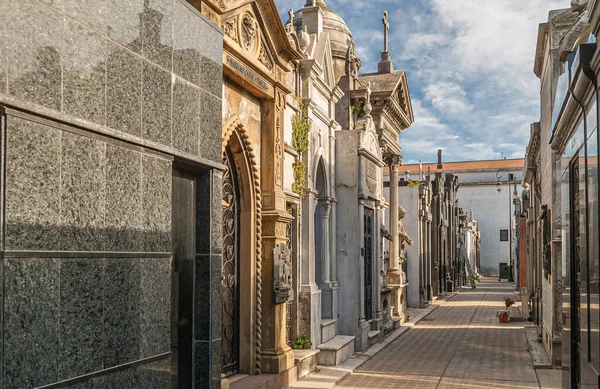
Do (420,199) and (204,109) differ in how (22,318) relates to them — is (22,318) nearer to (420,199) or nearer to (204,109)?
(204,109)

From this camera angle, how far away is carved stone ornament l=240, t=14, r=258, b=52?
7922mm

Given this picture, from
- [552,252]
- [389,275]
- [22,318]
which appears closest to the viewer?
[22,318]

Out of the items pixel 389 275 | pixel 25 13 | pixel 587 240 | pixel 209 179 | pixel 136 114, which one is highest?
pixel 25 13

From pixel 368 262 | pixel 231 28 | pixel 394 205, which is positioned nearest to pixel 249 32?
pixel 231 28

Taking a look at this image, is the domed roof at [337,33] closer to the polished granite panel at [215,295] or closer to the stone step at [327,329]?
the stone step at [327,329]

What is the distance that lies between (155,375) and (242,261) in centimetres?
405

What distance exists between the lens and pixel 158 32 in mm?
4695

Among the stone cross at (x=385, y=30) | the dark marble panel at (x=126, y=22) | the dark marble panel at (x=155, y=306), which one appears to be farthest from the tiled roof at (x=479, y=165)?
the dark marble panel at (x=126, y=22)

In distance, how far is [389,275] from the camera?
20.2 m

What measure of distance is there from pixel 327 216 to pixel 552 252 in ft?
13.5

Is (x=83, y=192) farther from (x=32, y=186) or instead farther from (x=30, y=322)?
(x=30, y=322)

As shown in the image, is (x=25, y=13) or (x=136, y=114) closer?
(x=25, y=13)

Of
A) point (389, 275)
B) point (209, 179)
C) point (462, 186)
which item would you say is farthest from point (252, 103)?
point (462, 186)

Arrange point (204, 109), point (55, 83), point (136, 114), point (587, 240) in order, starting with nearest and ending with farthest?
point (55, 83) < point (587, 240) < point (136, 114) < point (204, 109)
